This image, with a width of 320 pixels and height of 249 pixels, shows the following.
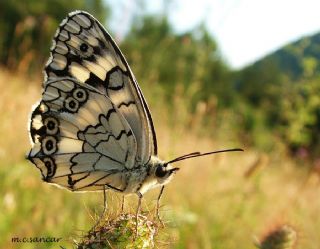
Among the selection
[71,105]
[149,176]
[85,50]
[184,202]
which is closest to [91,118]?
[71,105]

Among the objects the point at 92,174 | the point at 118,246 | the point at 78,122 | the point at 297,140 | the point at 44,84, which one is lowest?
the point at 118,246

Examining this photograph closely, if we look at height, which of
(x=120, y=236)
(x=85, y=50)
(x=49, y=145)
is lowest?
(x=120, y=236)

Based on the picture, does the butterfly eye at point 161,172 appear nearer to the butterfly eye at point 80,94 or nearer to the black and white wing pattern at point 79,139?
the black and white wing pattern at point 79,139

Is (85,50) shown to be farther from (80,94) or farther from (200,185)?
(200,185)

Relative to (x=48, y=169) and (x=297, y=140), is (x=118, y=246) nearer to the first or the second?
(x=48, y=169)

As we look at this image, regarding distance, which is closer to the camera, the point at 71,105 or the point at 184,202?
the point at 71,105

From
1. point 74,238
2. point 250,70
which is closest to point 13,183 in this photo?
point 74,238

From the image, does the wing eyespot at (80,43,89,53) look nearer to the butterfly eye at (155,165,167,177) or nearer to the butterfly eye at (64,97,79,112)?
the butterfly eye at (64,97,79,112)

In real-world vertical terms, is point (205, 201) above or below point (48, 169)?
above
